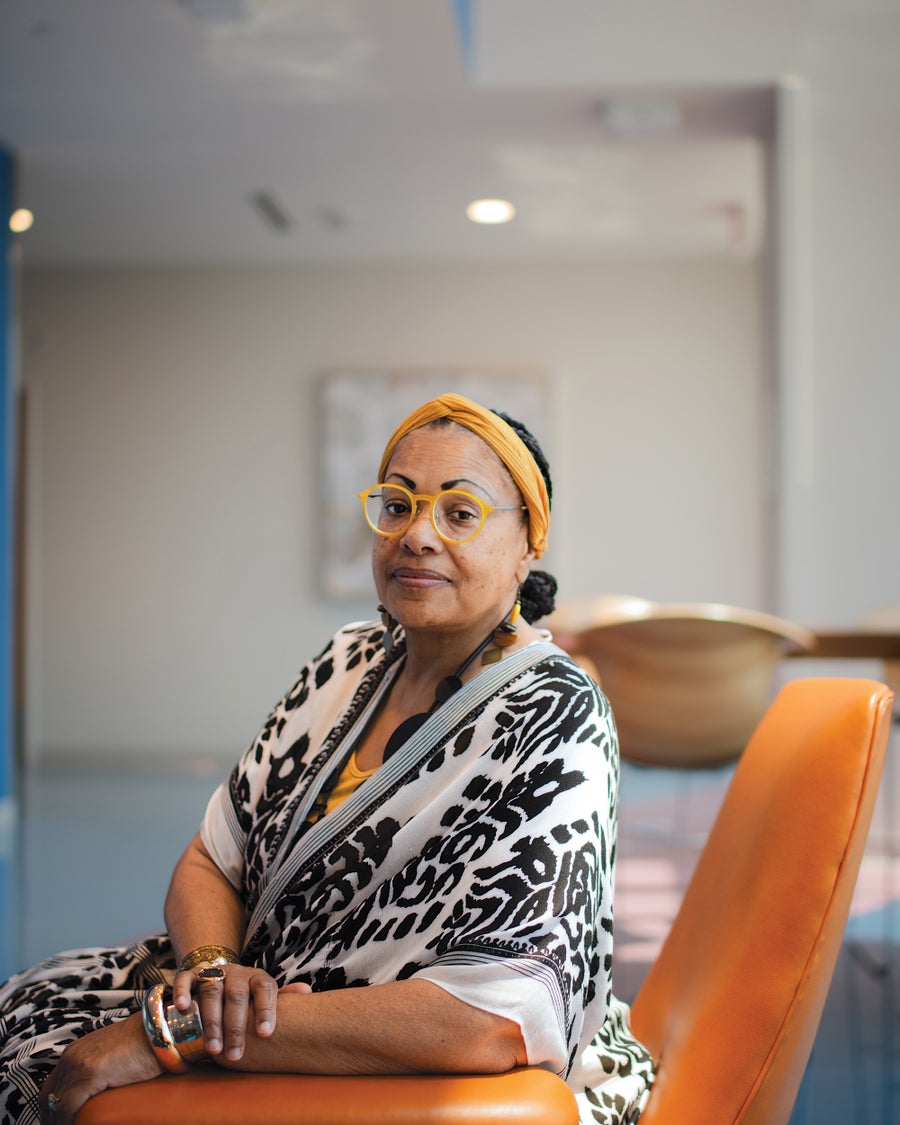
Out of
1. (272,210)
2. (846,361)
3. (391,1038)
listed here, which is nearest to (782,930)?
(391,1038)

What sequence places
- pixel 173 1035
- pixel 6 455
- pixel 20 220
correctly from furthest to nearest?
pixel 20 220, pixel 6 455, pixel 173 1035

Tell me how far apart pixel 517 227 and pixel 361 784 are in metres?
5.99

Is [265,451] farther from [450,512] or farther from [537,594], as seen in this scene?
[450,512]

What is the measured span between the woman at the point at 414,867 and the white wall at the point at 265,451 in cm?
593

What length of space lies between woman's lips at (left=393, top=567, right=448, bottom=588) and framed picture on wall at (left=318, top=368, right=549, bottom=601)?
6.06 m

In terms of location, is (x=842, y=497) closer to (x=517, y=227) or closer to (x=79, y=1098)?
(x=517, y=227)

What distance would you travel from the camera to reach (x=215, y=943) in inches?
54.4

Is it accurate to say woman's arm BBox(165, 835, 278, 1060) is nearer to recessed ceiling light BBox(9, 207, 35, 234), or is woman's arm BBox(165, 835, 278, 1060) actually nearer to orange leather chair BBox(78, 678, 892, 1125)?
orange leather chair BBox(78, 678, 892, 1125)

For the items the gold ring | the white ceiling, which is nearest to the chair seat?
the gold ring

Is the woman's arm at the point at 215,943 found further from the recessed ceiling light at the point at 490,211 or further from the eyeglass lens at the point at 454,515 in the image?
the recessed ceiling light at the point at 490,211

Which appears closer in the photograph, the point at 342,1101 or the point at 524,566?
the point at 342,1101

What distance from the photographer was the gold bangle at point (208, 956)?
4.34 feet

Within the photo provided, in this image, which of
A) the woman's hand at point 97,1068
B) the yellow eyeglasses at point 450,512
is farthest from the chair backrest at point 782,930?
the woman's hand at point 97,1068

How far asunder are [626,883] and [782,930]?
3.01 metres
